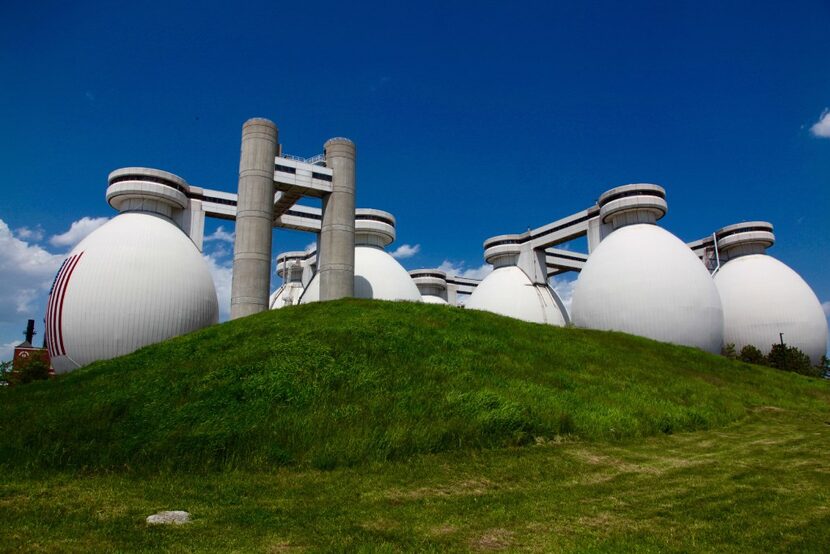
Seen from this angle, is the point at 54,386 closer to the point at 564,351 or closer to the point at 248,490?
the point at 248,490

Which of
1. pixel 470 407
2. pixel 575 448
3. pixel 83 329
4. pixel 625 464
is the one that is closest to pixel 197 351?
pixel 470 407

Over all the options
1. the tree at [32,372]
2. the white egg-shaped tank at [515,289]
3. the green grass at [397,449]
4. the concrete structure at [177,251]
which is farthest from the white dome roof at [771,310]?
the tree at [32,372]

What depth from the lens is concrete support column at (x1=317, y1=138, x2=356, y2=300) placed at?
1580 inches

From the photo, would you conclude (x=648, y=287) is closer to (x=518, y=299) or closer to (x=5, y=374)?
(x=518, y=299)

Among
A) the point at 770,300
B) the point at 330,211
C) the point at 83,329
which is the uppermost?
the point at 330,211

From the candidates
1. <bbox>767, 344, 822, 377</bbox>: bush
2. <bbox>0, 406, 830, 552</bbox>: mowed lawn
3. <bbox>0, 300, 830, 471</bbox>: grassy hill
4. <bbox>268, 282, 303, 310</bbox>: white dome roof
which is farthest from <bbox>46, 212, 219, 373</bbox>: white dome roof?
<bbox>767, 344, 822, 377</bbox>: bush

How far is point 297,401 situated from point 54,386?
33.7 ft

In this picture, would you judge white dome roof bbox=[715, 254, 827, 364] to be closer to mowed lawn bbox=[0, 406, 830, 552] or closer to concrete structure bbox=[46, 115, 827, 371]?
concrete structure bbox=[46, 115, 827, 371]

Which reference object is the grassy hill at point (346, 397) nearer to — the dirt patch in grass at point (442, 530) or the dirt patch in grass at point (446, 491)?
the dirt patch in grass at point (446, 491)

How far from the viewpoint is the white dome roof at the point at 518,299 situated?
57344 mm

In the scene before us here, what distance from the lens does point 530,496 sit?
365 inches

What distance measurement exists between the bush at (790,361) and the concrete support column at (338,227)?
110 ft

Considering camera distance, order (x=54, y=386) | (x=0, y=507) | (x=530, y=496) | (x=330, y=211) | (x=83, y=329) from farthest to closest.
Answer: (x=330, y=211) → (x=83, y=329) → (x=54, y=386) → (x=530, y=496) → (x=0, y=507)

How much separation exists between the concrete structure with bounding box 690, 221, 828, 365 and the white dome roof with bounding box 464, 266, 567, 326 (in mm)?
16145
